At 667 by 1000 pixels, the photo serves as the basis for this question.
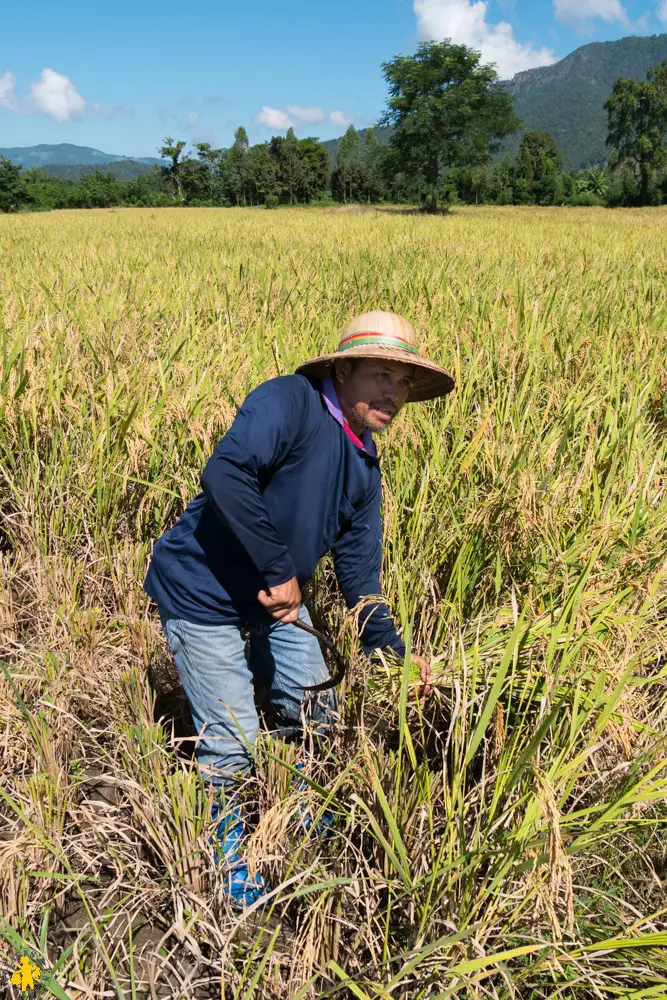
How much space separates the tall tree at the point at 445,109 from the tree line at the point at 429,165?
6cm

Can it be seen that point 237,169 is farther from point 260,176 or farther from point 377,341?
point 377,341

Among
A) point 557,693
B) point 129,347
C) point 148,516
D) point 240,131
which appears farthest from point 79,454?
point 240,131

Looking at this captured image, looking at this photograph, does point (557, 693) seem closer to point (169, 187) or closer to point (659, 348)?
point (659, 348)

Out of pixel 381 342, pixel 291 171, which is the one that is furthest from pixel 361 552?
pixel 291 171

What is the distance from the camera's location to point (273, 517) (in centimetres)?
148

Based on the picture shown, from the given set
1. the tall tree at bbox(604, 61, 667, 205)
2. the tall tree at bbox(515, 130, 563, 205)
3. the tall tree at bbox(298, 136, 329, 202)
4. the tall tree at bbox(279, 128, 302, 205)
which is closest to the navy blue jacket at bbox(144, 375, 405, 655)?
the tall tree at bbox(604, 61, 667, 205)

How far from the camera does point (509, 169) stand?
71.1 m

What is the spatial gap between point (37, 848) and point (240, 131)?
8738 centimetres

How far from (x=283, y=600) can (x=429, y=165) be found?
38286 millimetres

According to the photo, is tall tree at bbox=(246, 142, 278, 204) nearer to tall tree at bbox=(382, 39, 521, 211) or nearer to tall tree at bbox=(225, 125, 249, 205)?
tall tree at bbox=(225, 125, 249, 205)

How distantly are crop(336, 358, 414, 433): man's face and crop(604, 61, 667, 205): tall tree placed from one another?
173ft

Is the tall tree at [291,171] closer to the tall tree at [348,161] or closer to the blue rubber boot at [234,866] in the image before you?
the tall tree at [348,161]

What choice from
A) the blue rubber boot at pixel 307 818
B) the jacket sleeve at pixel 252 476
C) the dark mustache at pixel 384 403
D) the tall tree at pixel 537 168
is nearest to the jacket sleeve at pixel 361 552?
the dark mustache at pixel 384 403

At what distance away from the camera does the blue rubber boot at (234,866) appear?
1.20 m
